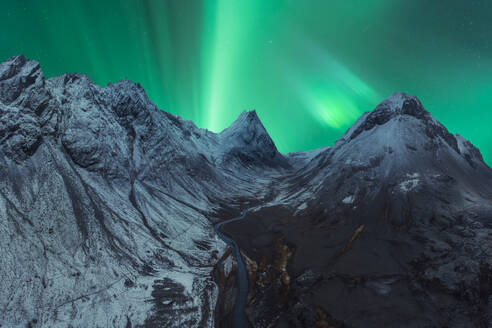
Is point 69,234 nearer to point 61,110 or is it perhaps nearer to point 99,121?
point 61,110

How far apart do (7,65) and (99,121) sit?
3342 centimetres

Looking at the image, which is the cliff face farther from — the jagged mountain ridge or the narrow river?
the jagged mountain ridge

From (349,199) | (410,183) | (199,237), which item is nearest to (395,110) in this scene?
(410,183)

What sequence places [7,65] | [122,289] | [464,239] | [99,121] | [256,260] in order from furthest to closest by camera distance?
[99,121] < [7,65] < [256,260] < [464,239] < [122,289]

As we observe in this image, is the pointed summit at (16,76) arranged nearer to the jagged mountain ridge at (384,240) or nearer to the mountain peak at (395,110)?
the jagged mountain ridge at (384,240)

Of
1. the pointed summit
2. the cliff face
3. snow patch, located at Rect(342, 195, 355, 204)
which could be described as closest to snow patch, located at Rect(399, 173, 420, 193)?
snow patch, located at Rect(342, 195, 355, 204)

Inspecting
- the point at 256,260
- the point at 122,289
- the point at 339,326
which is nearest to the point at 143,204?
the point at 122,289

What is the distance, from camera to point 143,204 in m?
87.7

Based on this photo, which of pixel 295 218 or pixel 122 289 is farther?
pixel 295 218

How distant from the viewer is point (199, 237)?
263ft

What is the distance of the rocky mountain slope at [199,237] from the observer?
136ft

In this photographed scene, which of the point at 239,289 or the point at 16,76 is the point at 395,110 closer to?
the point at 239,289

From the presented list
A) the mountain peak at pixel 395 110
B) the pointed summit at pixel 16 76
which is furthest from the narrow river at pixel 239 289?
the mountain peak at pixel 395 110

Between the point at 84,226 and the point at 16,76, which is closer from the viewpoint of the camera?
the point at 84,226
